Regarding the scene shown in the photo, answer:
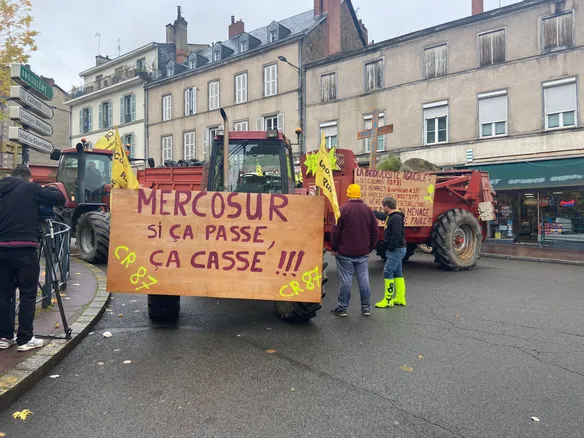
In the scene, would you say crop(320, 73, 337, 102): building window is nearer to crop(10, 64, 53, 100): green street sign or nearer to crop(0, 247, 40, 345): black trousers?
crop(10, 64, 53, 100): green street sign

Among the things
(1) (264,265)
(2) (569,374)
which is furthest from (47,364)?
(2) (569,374)

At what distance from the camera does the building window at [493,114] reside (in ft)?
61.2

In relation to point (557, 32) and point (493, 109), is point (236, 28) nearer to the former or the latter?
point (493, 109)

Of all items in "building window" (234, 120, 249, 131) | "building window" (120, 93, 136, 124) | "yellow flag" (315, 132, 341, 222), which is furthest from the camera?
"building window" (120, 93, 136, 124)

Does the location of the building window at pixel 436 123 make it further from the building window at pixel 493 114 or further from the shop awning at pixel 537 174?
the shop awning at pixel 537 174

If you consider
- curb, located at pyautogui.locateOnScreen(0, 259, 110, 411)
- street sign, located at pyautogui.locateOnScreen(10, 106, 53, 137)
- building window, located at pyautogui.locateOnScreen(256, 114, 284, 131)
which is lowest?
curb, located at pyautogui.locateOnScreen(0, 259, 110, 411)

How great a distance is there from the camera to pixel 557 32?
56.8ft

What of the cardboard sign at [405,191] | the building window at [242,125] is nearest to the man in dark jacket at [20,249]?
the cardboard sign at [405,191]

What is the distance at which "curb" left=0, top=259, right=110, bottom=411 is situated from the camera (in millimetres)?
3281

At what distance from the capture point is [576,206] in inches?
653

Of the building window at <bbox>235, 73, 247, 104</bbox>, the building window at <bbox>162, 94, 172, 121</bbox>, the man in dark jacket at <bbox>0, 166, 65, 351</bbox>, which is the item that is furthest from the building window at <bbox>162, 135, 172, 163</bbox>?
the man in dark jacket at <bbox>0, 166, 65, 351</bbox>

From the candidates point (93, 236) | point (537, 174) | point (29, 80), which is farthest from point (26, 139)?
point (537, 174)

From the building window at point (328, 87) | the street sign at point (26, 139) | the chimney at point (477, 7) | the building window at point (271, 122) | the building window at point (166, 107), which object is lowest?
the street sign at point (26, 139)

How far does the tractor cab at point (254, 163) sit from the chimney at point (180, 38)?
1247 inches
